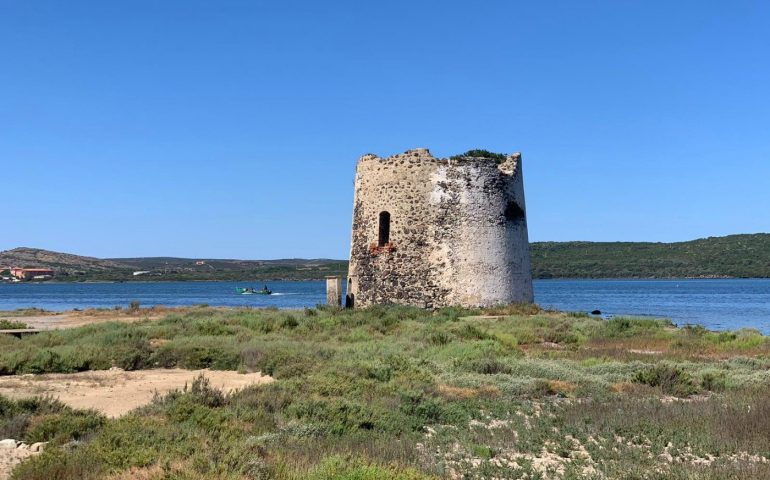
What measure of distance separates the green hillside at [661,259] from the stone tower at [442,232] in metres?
117

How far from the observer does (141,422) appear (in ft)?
25.9

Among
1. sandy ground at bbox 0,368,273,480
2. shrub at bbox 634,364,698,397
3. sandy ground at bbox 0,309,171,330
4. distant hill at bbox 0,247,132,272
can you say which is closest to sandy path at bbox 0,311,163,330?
sandy ground at bbox 0,309,171,330

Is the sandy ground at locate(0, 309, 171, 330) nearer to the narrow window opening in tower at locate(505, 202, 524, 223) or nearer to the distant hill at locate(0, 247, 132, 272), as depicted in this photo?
the narrow window opening in tower at locate(505, 202, 524, 223)

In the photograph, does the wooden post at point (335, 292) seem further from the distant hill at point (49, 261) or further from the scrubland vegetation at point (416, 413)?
the distant hill at point (49, 261)

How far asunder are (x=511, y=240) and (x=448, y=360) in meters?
10.7

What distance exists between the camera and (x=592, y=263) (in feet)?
479

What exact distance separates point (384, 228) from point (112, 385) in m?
13.7

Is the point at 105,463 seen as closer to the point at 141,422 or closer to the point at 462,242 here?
the point at 141,422

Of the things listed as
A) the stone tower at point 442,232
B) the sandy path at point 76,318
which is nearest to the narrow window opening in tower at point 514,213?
the stone tower at point 442,232

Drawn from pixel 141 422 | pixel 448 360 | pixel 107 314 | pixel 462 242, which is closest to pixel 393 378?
pixel 448 360

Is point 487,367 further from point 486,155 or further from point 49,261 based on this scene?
point 49,261

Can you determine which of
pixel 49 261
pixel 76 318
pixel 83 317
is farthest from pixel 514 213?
pixel 49 261

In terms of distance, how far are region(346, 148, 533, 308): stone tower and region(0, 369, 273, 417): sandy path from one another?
10720 millimetres

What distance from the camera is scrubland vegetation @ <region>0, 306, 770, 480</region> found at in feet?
21.8
